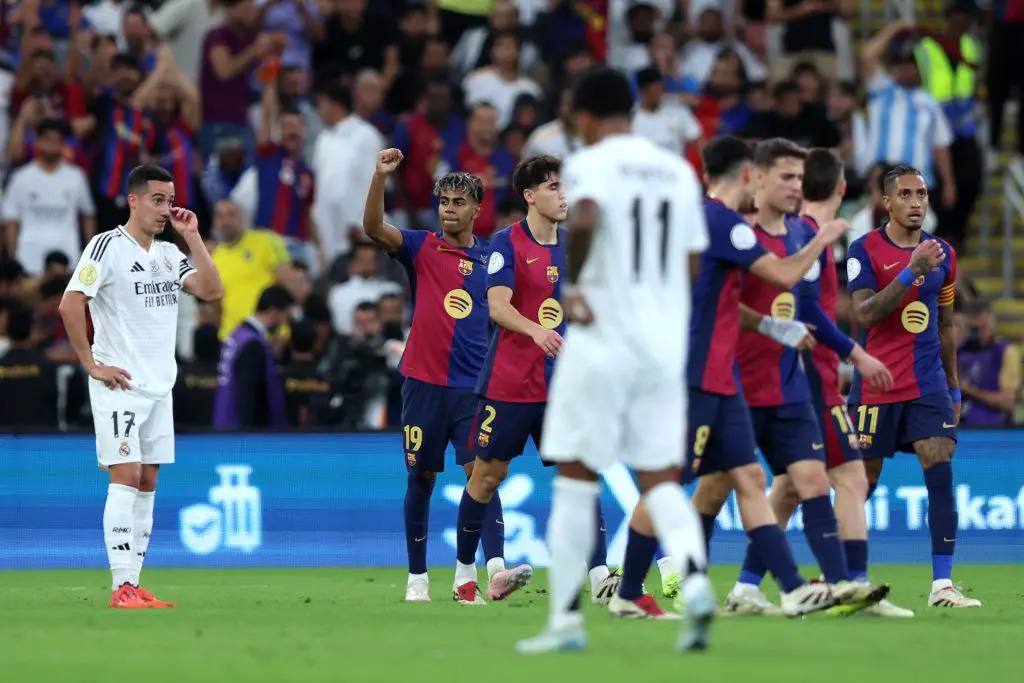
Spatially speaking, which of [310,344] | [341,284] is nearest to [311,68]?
[341,284]

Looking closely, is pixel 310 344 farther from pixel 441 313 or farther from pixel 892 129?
pixel 892 129

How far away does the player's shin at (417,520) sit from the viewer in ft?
39.0

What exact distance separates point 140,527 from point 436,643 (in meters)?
3.36

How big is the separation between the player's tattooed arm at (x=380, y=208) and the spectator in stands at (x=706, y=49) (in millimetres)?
11310

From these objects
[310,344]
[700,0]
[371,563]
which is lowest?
[371,563]

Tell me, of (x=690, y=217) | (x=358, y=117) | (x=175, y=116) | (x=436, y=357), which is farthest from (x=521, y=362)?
(x=175, y=116)

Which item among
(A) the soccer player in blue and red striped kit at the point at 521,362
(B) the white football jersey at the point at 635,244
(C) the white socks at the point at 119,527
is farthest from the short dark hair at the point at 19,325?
(B) the white football jersey at the point at 635,244

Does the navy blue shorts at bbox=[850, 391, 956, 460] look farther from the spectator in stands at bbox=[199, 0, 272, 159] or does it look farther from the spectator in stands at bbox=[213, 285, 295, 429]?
Answer: the spectator in stands at bbox=[199, 0, 272, 159]

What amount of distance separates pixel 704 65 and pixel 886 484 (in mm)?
8217

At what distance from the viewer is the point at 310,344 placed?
17312 millimetres

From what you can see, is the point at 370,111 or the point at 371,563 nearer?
the point at 371,563

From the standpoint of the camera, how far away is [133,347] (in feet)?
37.0

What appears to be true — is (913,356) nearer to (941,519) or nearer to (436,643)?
(941,519)

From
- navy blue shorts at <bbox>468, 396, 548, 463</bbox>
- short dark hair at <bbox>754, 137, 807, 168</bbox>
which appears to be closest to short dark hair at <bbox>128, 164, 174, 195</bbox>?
navy blue shorts at <bbox>468, 396, 548, 463</bbox>
